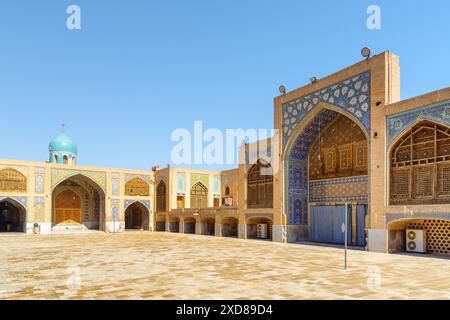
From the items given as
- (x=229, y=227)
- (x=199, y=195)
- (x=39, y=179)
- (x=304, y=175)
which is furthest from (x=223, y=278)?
(x=199, y=195)

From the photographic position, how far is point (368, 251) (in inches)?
606

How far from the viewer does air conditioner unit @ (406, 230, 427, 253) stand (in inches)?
583

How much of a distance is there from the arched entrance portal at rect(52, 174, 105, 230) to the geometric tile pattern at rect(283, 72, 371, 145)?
20161mm

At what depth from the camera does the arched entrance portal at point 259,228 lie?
23514mm

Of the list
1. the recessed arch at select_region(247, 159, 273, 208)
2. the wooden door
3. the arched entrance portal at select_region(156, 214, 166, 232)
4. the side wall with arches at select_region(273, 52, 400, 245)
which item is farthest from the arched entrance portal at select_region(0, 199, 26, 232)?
the side wall with arches at select_region(273, 52, 400, 245)

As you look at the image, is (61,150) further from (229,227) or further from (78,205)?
(229,227)

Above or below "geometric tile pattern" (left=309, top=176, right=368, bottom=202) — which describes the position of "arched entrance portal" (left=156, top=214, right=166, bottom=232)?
below

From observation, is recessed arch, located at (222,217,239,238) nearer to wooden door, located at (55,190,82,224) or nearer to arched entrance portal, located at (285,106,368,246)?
arched entrance portal, located at (285,106,368,246)

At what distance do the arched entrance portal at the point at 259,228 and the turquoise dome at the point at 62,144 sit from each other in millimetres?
27213

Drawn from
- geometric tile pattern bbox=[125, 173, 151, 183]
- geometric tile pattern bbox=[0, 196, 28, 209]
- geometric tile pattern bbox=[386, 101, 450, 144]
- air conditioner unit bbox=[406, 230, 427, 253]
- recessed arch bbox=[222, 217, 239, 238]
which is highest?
geometric tile pattern bbox=[386, 101, 450, 144]

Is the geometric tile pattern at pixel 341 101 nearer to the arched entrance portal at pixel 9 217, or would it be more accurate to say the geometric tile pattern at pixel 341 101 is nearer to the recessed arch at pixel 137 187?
the recessed arch at pixel 137 187

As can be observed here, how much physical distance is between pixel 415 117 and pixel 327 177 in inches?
252

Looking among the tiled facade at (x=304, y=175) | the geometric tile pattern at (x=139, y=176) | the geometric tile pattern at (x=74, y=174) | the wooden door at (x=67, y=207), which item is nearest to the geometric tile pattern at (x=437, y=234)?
the tiled facade at (x=304, y=175)

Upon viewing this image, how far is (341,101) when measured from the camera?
690 inches
